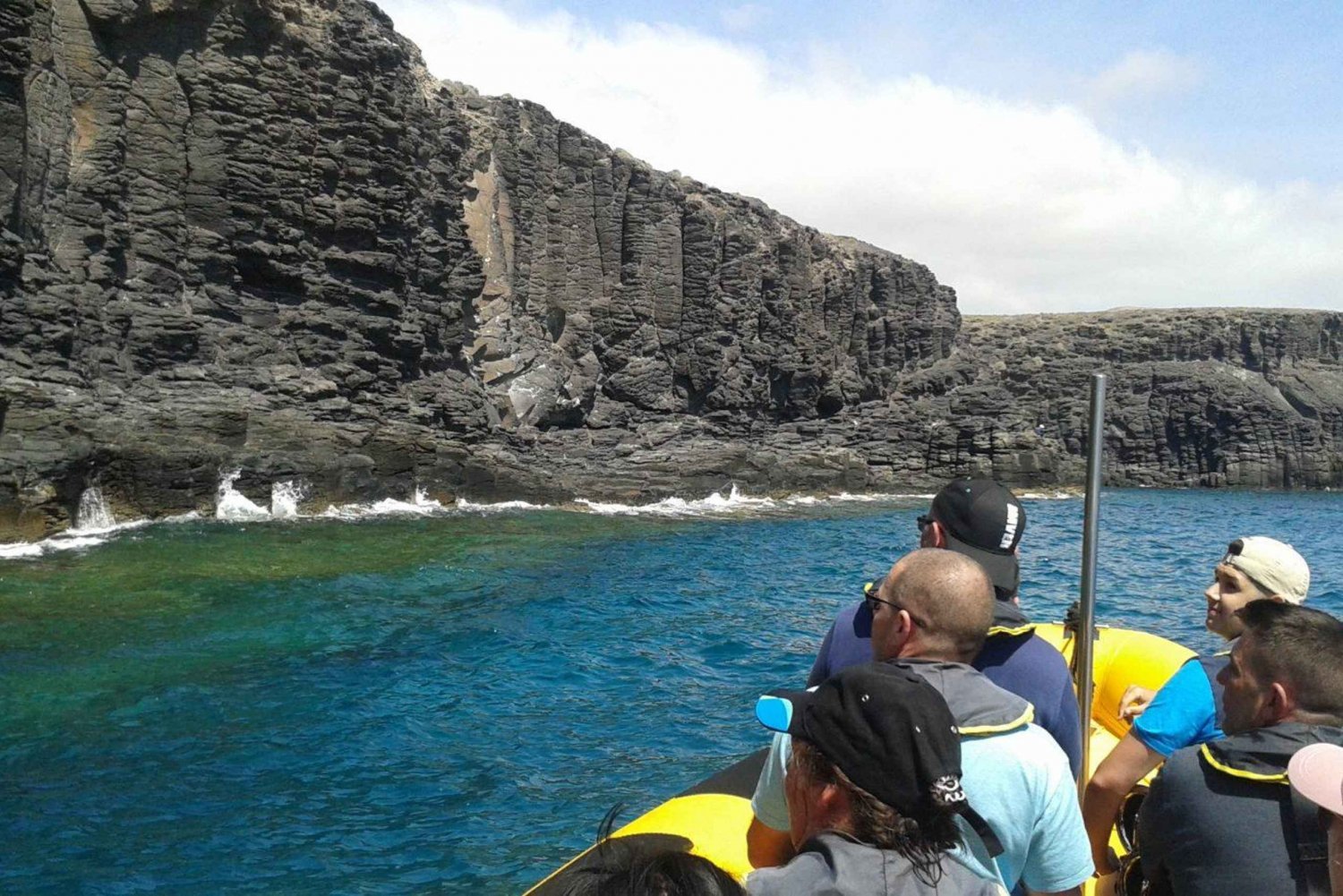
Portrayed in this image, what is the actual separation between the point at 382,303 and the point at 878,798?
33.9 meters

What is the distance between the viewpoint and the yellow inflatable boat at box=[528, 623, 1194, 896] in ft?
12.0

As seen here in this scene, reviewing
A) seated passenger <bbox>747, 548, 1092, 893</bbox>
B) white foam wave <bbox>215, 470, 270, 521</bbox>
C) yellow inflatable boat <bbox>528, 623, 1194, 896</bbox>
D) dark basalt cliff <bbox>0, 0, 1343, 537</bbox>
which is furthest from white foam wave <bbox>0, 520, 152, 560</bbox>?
seated passenger <bbox>747, 548, 1092, 893</bbox>

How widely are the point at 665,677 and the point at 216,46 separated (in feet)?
88.2

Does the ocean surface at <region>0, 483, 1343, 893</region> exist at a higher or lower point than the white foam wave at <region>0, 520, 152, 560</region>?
lower

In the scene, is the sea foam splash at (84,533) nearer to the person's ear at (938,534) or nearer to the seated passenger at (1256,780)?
the person's ear at (938,534)

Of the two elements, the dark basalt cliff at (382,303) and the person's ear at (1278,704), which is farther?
the dark basalt cliff at (382,303)

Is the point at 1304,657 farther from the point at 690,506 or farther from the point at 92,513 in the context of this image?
the point at 690,506

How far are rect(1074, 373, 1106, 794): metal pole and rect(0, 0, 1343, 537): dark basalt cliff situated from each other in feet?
64.3

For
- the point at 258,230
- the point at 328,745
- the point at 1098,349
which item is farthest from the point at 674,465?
the point at 1098,349

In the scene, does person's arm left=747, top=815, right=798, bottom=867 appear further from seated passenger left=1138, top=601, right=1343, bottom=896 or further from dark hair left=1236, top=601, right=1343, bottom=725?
dark hair left=1236, top=601, right=1343, bottom=725

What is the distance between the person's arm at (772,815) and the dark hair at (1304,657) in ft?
4.39

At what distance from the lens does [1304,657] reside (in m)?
2.75

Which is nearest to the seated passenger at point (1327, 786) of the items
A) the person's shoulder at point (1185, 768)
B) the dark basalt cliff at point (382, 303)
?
the person's shoulder at point (1185, 768)

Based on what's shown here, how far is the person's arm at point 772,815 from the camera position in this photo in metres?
2.70
